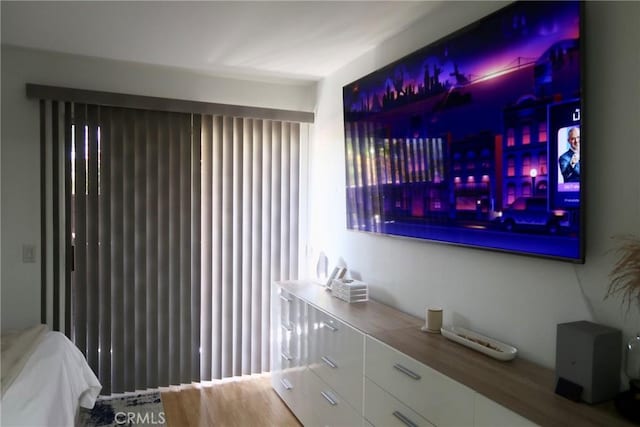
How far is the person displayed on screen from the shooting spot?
1513 millimetres

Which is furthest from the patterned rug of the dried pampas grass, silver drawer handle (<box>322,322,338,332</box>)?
the dried pampas grass

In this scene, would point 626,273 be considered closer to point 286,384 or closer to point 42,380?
point 286,384

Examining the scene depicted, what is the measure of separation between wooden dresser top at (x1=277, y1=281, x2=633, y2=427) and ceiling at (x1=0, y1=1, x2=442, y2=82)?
173 centimetres

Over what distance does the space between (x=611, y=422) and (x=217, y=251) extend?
2835mm

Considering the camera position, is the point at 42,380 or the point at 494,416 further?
the point at 42,380

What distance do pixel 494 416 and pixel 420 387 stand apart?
0.37 metres

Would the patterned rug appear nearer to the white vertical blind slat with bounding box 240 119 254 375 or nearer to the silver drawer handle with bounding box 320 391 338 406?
the white vertical blind slat with bounding box 240 119 254 375

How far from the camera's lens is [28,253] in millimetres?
2953

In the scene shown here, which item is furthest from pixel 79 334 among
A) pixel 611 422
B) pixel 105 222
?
pixel 611 422

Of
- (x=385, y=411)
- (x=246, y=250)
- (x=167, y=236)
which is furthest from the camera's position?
(x=246, y=250)

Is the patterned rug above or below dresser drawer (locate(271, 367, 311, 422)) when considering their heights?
below

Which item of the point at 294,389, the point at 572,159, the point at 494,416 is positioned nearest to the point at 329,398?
the point at 294,389

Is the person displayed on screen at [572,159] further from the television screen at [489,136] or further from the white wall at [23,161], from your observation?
the white wall at [23,161]

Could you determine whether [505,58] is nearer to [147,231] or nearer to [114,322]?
[147,231]
